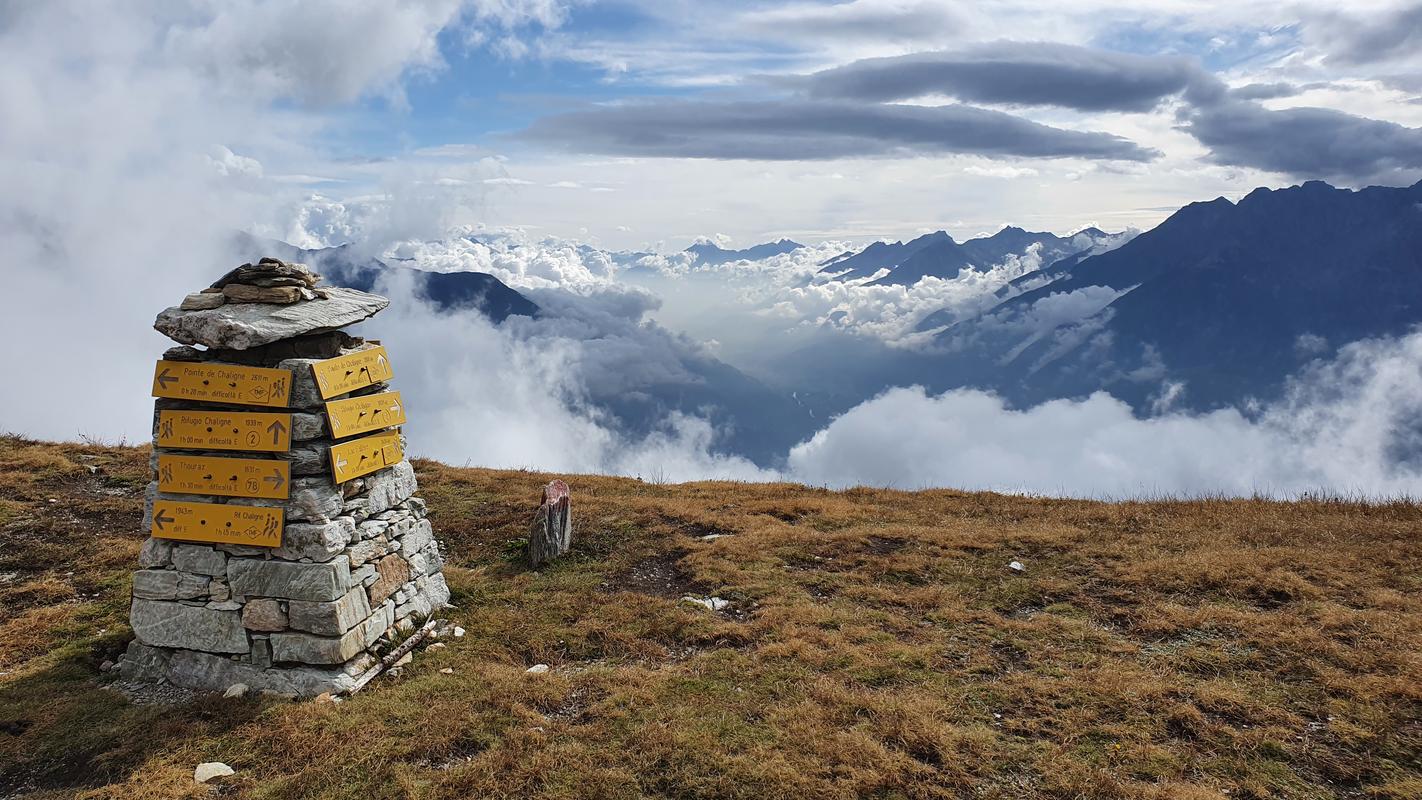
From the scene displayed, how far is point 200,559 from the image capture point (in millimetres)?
10453

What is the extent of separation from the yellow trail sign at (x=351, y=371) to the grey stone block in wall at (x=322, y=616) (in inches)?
118

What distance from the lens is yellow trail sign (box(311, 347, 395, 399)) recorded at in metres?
10.6

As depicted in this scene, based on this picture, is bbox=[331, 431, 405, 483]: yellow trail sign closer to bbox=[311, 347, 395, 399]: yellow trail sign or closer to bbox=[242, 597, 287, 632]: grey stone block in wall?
bbox=[311, 347, 395, 399]: yellow trail sign

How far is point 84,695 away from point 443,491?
36.4ft

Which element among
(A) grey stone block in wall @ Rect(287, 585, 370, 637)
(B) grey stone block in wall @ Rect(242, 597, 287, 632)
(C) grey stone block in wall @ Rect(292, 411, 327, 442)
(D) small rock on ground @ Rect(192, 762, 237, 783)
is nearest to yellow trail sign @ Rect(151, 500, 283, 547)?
(B) grey stone block in wall @ Rect(242, 597, 287, 632)

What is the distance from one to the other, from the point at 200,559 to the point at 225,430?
6.38 ft

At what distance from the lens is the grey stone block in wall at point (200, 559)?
34.1 ft

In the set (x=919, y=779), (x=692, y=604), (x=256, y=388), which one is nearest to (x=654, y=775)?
(x=919, y=779)

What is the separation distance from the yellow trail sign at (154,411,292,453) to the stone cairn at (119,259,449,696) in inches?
0.8

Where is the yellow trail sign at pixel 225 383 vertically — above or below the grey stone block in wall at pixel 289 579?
above

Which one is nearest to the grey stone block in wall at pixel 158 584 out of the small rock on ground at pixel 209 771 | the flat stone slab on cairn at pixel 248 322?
the small rock on ground at pixel 209 771

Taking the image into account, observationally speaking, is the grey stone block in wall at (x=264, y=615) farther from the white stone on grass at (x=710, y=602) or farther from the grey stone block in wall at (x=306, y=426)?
the white stone on grass at (x=710, y=602)

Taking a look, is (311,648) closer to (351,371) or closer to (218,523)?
(218,523)

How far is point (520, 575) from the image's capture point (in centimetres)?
1477
